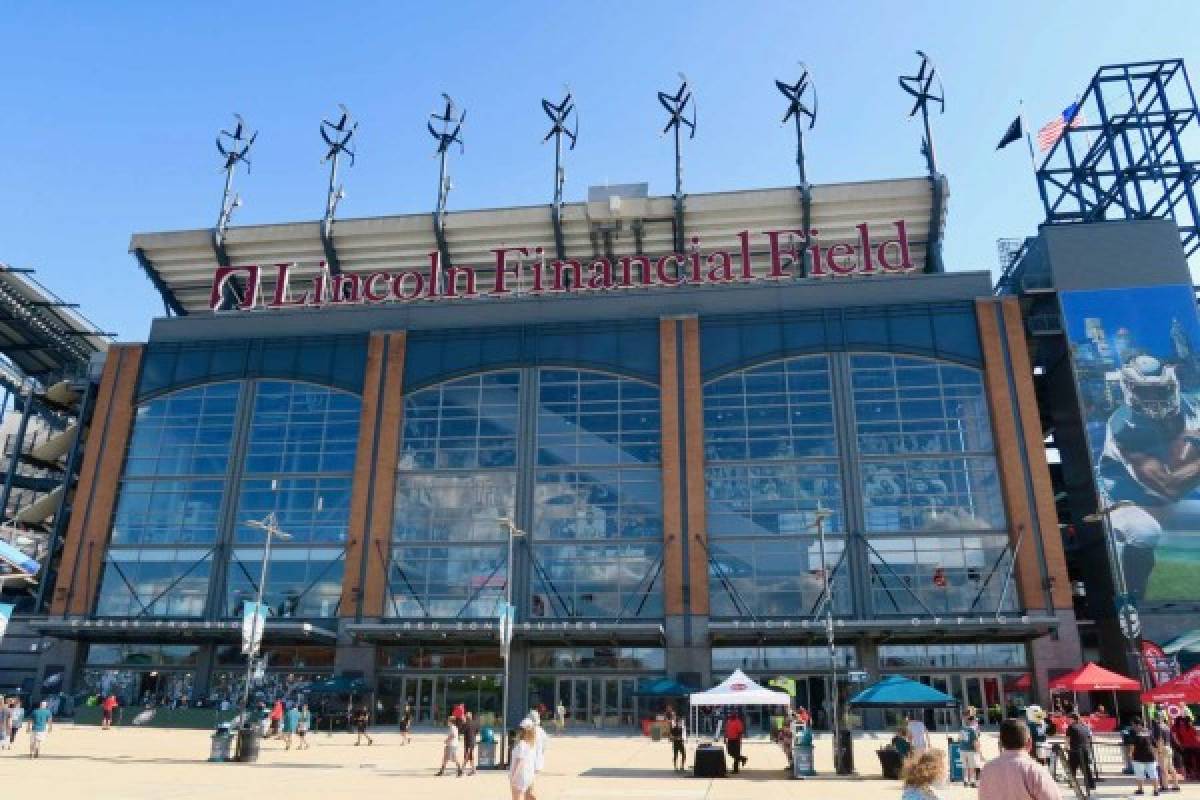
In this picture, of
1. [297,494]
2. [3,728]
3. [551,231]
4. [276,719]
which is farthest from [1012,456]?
[3,728]

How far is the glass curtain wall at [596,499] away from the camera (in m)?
48.0

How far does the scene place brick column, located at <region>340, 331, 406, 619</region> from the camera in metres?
49.4

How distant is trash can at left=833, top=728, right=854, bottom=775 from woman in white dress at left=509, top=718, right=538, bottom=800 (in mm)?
13590

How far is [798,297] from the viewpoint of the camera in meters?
53.0

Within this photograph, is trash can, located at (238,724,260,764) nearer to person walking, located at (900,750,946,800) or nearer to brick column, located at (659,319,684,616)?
brick column, located at (659,319,684,616)

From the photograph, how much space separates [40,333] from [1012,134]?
75.1 metres

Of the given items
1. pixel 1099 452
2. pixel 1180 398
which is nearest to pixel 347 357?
pixel 1099 452

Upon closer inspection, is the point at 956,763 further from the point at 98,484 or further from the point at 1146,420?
the point at 98,484

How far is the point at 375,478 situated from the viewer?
51.9 m

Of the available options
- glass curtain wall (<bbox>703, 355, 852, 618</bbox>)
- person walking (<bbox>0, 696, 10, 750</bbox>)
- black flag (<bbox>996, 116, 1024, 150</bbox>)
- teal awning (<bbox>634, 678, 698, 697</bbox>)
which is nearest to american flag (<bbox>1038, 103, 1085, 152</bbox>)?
black flag (<bbox>996, 116, 1024, 150</bbox>)

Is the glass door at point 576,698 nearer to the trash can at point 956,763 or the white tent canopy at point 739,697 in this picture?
the white tent canopy at point 739,697

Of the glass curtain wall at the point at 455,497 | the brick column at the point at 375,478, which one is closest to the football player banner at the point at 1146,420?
the glass curtain wall at the point at 455,497

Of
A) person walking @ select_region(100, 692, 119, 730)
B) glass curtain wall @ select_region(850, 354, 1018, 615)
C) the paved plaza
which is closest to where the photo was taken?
the paved plaza

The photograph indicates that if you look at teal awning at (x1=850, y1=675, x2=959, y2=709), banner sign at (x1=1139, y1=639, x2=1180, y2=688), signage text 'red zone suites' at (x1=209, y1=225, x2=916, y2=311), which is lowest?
teal awning at (x1=850, y1=675, x2=959, y2=709)
